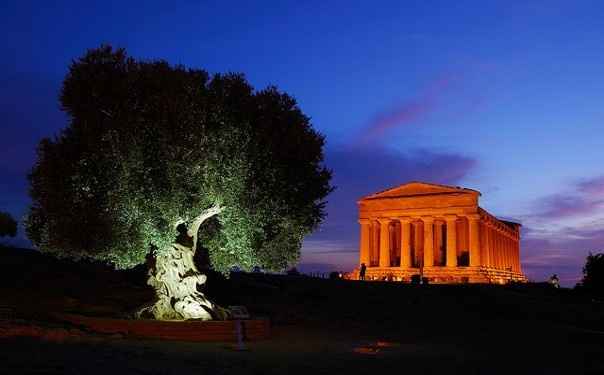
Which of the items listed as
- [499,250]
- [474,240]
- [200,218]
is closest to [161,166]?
[200,218]

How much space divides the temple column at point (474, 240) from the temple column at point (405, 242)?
289 inches

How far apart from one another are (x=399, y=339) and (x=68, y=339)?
11789 mm

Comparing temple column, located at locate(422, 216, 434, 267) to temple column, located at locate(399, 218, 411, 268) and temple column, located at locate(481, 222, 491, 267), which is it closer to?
temple column, located at locate(399, 218, 411, 268)

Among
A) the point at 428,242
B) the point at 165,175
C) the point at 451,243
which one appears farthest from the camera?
the point at 428,242

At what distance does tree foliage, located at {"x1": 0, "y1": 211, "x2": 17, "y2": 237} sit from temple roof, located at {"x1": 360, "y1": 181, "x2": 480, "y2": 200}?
4161 cm

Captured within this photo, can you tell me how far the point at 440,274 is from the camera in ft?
222

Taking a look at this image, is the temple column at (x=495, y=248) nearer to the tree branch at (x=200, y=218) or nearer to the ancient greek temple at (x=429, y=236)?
the ancient greek temple at (x=429, y=236)

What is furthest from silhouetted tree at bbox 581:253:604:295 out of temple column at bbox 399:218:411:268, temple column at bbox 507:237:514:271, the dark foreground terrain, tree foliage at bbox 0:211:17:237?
tree foliage at bbox 0:211:17:237

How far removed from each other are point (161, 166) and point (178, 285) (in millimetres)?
3787

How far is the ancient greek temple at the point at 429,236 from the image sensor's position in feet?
223

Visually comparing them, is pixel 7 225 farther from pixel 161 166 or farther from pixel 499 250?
pixel 499 250

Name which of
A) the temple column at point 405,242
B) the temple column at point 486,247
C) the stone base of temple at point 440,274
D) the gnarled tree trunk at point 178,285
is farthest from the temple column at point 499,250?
the gnarled tree trunk at point 178,285

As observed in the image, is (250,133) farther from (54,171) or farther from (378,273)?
(378,273)

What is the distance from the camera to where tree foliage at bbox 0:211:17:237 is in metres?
44.4
